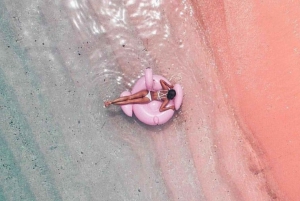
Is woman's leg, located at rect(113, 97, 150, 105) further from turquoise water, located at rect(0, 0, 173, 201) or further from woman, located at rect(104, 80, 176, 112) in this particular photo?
turquoise water, located at rect(0, 0, 173, 201)

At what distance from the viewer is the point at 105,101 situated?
3.10 m

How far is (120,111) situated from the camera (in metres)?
3.10

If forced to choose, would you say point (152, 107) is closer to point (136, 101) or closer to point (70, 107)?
point (136, 101)

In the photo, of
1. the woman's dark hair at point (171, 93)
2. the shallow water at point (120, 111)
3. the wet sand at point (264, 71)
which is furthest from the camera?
the shallow water at point (120, 111)

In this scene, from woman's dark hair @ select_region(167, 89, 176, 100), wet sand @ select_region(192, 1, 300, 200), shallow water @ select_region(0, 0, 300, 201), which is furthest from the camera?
shallow water @ select_region(0, 0, 300, 201)

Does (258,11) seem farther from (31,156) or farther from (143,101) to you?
(31,156)

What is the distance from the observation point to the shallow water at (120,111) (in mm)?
3031

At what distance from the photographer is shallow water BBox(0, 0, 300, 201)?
303 cm

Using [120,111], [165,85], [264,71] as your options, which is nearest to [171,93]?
[165,85]

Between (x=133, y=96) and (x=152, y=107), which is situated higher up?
(x=133, y=96)

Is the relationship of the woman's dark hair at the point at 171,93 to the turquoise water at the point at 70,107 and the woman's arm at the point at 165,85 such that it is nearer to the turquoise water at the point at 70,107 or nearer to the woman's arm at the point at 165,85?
the woman's arm at the point at 165,85

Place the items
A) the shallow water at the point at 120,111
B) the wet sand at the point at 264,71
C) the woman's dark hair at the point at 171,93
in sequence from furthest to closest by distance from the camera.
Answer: the shallow water at the point at 120,111 → the wet sand at the point at 264,71 → the woman's dark hair at the point at 171,93

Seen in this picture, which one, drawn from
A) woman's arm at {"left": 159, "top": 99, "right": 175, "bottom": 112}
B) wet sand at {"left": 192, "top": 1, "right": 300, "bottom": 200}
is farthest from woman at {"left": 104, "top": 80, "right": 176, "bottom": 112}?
wet sand at {"left": 192, "top": 1, "right": 300, "bottom": 200}

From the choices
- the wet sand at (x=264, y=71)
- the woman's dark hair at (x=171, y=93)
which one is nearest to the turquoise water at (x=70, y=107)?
the woman's dark hair at (x=171, y=93)
